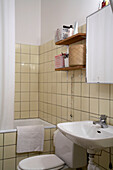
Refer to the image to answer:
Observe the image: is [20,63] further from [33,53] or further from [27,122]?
[27,122]

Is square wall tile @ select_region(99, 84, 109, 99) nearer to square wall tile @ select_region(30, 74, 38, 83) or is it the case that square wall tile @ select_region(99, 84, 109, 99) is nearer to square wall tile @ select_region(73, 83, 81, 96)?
square wall tile @ select_region(73, 83, 81, 96)

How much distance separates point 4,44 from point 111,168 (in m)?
1.89

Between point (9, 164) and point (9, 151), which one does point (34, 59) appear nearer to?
Result: point (9, 151)

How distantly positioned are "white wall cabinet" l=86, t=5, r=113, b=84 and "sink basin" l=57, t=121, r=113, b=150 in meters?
0.43

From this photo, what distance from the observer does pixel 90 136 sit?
1.85 m

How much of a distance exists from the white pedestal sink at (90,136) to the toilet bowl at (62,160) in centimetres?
22

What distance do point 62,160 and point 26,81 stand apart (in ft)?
5.88

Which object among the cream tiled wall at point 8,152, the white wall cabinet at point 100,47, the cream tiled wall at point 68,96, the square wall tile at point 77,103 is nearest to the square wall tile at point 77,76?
the cream tiled wall at point 68,96

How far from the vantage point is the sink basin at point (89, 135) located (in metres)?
1.44

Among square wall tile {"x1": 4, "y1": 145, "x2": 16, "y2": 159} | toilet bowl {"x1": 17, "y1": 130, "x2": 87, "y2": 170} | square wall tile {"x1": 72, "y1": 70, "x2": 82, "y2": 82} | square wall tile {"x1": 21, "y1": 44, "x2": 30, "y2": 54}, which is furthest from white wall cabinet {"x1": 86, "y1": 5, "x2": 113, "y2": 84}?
square wall tile {"x1": 21, "y1": 44, "x2": 30, "y2": 54}

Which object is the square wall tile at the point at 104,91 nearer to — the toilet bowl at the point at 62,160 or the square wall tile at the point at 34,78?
the toilet bowl at the point at 62,160

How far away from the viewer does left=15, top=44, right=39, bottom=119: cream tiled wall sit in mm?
3574

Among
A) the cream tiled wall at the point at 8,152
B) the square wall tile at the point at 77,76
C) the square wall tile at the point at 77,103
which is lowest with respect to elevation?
the cream tiled wall at the point at 8,152

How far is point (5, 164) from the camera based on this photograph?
2.57 m
